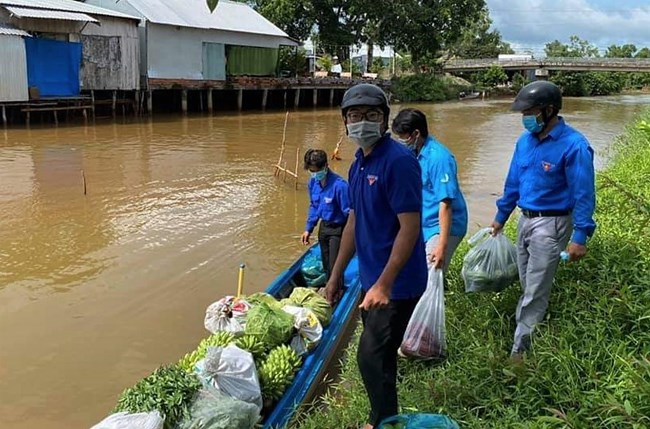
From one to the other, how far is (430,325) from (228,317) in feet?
4.70

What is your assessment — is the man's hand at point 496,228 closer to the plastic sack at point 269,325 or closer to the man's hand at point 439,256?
the man's hand at point 439,256

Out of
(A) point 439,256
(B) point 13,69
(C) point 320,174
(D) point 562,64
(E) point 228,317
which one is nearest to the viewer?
(A) point 439,256

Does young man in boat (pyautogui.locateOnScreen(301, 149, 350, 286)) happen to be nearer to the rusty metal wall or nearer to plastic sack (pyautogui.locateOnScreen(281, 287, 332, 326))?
plastic sack (pyautogui.locateOnScreen(281, 287, 332, 326))

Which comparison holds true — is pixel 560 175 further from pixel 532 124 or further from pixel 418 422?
pixel 418 422

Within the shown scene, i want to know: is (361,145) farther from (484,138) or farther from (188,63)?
(188,63)

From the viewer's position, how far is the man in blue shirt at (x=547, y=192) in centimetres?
329

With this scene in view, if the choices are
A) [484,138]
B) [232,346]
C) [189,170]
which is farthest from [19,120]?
[232,346]

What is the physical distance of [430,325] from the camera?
12.5 ft

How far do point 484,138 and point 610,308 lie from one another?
18866mm

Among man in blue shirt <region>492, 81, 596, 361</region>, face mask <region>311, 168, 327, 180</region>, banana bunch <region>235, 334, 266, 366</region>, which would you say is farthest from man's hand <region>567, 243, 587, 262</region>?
face mask <region>311, 168, 327, 180</region>

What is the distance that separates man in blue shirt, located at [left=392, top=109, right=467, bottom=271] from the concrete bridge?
159ft

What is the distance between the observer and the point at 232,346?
148 inches

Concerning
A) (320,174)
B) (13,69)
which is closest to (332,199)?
(320,174)

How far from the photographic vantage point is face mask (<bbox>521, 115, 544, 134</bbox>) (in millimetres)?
3445
